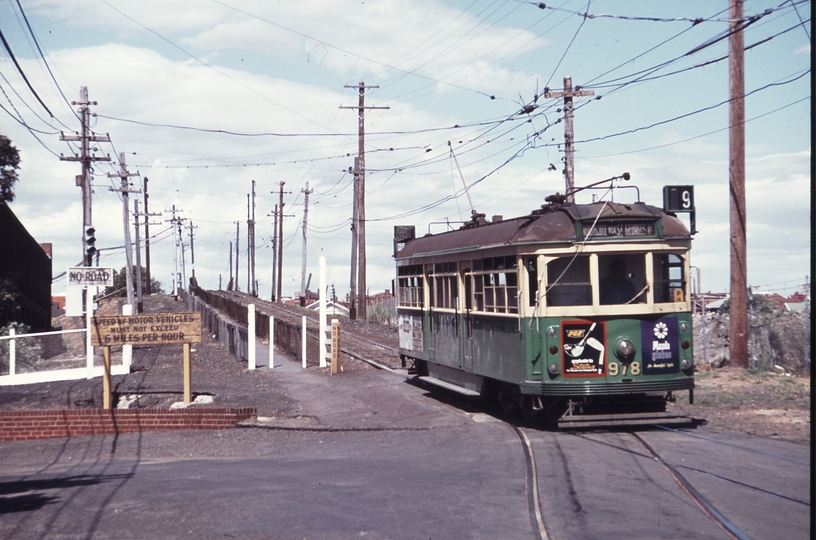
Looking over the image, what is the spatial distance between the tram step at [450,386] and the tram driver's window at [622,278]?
318cm

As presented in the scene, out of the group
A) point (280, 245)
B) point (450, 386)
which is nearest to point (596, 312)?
point (450, 386)

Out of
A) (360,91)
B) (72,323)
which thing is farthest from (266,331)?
(72,323)

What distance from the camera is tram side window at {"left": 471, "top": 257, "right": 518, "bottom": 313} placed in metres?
12.5

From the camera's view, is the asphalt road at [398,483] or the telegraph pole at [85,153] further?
the telegraph pole at [85,153]

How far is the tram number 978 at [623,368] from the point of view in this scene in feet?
38.8

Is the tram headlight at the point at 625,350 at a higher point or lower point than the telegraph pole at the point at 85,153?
lower

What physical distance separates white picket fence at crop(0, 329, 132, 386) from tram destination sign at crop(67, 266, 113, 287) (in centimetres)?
124

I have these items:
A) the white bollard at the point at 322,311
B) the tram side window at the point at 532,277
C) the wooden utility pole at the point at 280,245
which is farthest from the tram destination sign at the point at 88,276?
the wooden utility pole at the point at 280,245

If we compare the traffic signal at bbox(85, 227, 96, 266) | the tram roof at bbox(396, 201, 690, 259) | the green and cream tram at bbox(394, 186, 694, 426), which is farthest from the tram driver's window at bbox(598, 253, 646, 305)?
the traffic signal at bbox(85, 227, 96, 266)

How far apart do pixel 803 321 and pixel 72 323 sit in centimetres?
4267

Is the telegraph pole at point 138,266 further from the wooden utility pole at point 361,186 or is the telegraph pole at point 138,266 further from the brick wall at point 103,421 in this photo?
the brick wall at point 103,421

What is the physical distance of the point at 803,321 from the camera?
18.3 m

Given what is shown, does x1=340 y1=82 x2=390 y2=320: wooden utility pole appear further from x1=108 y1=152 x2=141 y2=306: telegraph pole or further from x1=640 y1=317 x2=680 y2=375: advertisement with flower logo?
x1=640 y1=317 x2=680 y2=375: advertisement with flower logo

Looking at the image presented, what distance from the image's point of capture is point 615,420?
1181 centimetres
